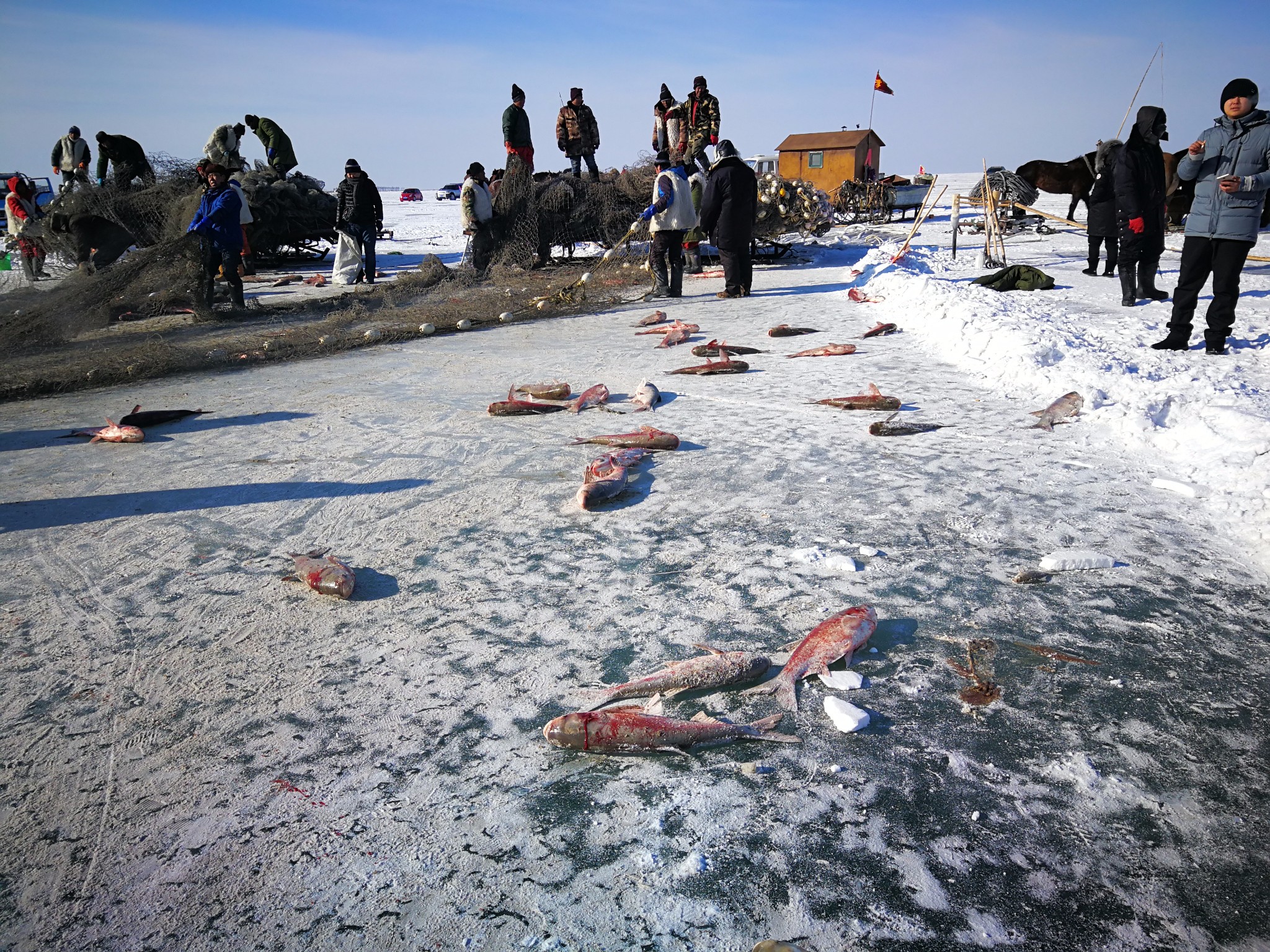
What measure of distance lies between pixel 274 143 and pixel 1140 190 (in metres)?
14.7

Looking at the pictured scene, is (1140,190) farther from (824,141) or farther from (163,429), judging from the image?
(824,141)

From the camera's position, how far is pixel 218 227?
9883 mm

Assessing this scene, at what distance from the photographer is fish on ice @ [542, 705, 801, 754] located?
2256 millimetres

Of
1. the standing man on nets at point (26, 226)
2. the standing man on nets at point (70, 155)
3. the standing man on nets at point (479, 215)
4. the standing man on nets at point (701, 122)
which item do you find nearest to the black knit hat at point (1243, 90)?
the standing man on nets at point (701, 122)

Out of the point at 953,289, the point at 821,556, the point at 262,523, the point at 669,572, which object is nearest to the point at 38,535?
the point at 262,523

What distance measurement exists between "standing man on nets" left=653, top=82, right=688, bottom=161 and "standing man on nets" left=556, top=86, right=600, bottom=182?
1161mm

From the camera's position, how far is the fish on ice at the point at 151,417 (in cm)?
541

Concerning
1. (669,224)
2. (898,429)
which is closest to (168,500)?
(898,429)

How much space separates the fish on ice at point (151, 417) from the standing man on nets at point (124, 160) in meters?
9.80

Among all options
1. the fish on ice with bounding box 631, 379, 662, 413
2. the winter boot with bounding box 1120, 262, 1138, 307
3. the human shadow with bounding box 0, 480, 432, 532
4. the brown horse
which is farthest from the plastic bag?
the brown horse

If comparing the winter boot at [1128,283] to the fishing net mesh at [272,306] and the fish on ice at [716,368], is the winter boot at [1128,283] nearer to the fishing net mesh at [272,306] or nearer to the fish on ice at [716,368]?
the fish on ice at [716,368]

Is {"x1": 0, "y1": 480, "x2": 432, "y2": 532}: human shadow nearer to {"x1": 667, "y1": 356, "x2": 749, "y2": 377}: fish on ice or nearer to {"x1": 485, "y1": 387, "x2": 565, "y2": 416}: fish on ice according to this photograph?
{"x1": 485, "y1": 387, "x2": 565, "y2": 416}: fish on ice

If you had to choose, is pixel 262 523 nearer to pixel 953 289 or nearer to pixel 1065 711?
pixel 1065 711

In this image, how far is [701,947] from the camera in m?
1.69
